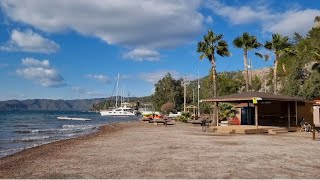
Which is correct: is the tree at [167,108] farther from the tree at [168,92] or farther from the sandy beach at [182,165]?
the sandy beach at [182,165]

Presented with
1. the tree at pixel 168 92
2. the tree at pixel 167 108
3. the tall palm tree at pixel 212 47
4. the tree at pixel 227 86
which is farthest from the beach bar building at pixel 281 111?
the tree at pixel 168 92

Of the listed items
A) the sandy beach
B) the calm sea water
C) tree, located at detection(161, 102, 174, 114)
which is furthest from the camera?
tree, located at detection(161, 102, 174, 114)

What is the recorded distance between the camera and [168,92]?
118 meters

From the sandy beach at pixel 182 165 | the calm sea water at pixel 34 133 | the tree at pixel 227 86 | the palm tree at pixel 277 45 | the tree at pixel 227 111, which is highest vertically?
the palm tree at pixel 277 45

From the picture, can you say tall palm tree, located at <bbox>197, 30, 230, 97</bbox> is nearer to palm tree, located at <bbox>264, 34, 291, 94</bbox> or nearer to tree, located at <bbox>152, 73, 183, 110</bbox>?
palm tree, located at <bbox>264, 34, 291, 94</bbox>

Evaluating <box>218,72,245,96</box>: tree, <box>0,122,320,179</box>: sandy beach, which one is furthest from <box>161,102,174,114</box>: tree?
<box>0,122,320,179</box>: sandy beach

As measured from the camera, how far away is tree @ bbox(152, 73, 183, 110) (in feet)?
383

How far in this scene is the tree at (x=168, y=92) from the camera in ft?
383

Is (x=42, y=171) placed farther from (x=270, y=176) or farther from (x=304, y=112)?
(x=304, y=112)

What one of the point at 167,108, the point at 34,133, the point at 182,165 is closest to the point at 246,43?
the point at 34,133

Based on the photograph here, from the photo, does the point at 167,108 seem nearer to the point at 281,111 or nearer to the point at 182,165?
the point at 281,111

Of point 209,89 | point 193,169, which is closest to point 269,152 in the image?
point 193,169

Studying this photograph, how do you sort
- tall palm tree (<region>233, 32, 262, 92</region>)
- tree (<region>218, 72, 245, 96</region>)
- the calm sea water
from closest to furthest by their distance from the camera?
the calm sea water < tall palm tree (<region>233, 32, 262, 92</region>) < tree (<region>218, 72, 245, 96</region>)

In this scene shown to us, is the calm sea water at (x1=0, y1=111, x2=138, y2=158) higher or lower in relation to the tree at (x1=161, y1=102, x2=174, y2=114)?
lower
